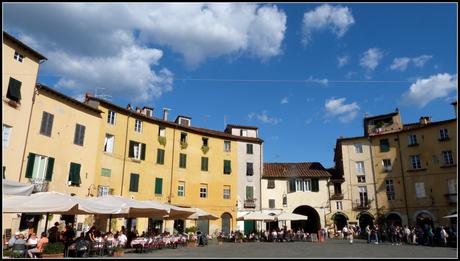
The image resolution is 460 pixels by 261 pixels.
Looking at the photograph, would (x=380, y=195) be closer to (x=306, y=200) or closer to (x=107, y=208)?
(x=306, y=200)

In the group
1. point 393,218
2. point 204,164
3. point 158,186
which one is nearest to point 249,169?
point 204,164

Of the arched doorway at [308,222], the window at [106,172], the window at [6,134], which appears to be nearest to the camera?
the window at [6,134]

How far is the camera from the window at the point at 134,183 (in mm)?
33513

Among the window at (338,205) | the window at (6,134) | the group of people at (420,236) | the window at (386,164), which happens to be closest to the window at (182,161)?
the group of people at (420,236)

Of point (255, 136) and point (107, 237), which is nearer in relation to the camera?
point (107, 237)

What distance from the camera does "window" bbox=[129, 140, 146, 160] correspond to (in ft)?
112

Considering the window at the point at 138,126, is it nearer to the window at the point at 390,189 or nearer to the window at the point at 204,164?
the window at the point at 204,164

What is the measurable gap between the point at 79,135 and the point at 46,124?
3.26 metres

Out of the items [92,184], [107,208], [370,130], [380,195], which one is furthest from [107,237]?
[370,130]

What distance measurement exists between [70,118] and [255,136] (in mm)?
23898

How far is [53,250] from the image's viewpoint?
15211mm

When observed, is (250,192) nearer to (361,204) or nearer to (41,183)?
(361,204)

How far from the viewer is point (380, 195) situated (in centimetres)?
4197

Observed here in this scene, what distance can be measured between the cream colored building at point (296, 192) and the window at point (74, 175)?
21.8 m
